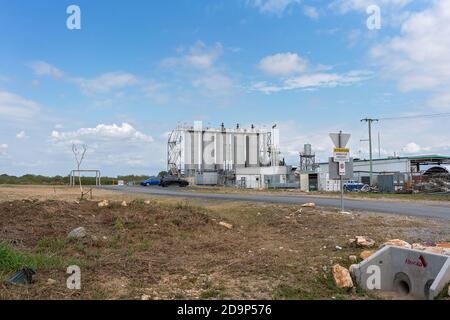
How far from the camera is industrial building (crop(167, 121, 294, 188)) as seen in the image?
7550 cm

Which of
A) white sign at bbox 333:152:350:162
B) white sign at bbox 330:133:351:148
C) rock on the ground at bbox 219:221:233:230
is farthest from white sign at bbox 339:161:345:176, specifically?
rock on the ground at bbox 219:221:233:230

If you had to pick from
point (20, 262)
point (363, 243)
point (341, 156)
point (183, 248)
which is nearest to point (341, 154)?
point (341, 156)

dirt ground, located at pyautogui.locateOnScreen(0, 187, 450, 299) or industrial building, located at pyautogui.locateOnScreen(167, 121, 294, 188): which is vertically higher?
industrial building, located at pyautogui.locateOnScreen(167, 121, 294, 188)

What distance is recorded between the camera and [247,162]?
86.5m

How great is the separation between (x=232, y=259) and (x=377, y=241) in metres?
3.72

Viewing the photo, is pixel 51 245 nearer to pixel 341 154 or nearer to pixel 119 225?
pixel 119 225

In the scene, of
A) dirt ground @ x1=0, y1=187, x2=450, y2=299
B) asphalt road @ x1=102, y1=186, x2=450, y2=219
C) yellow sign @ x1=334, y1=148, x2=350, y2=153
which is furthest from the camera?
asphalt road @ x1=102, y1=186, x2=450, y2=219

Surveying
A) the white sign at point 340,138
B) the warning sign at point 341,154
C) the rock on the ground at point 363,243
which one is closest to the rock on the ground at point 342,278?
the rock on the ground at point 363,243

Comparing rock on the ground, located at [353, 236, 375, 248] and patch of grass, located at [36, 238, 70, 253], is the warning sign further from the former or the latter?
patch of grass, located at [36, 238, 70, 253]

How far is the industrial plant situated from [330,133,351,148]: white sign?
43326 mm

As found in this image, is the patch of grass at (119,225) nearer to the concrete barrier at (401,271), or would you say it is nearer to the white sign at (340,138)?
the concrete barrier at (401,271)

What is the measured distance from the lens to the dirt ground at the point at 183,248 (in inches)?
294
